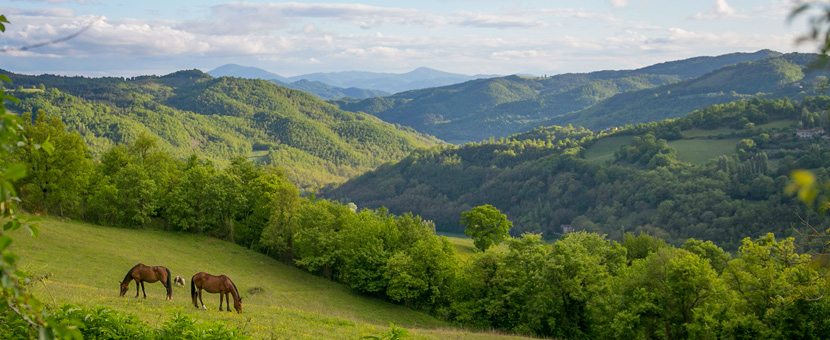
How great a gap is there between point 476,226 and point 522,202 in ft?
369

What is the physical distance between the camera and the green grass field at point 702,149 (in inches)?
5384

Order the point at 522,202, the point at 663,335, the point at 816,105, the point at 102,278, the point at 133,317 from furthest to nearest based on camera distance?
the point at 522,202 < the point at 816,105 < the point at 102,278 < the point at 663,335 < the point at 133,317

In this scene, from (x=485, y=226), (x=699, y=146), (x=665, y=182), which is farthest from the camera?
(x=699, y=146)

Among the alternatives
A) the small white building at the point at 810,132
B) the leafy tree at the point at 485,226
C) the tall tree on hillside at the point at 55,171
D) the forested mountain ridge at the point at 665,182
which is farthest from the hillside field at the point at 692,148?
the tall tree on hillside at the point at 55,171

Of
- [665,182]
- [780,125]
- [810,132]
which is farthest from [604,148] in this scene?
[810,132]

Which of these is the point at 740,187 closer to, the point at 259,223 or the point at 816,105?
the point at 816,105

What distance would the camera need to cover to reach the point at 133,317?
10.1 meters

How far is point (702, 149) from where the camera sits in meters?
143

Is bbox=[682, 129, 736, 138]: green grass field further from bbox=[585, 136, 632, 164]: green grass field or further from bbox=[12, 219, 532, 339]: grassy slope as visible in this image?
bbox=[12, 219, 532, 339]: grassy slope

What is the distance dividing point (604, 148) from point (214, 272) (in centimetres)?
16412

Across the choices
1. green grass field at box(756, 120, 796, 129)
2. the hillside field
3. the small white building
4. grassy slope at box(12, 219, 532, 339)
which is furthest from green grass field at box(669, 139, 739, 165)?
grassy slope at box(12, 219, 532, 339)

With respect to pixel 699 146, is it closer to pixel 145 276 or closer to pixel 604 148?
pixel 604 148

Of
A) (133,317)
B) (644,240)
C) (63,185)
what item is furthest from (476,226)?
(133,317)

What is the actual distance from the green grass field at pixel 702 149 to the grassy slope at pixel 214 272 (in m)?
126
